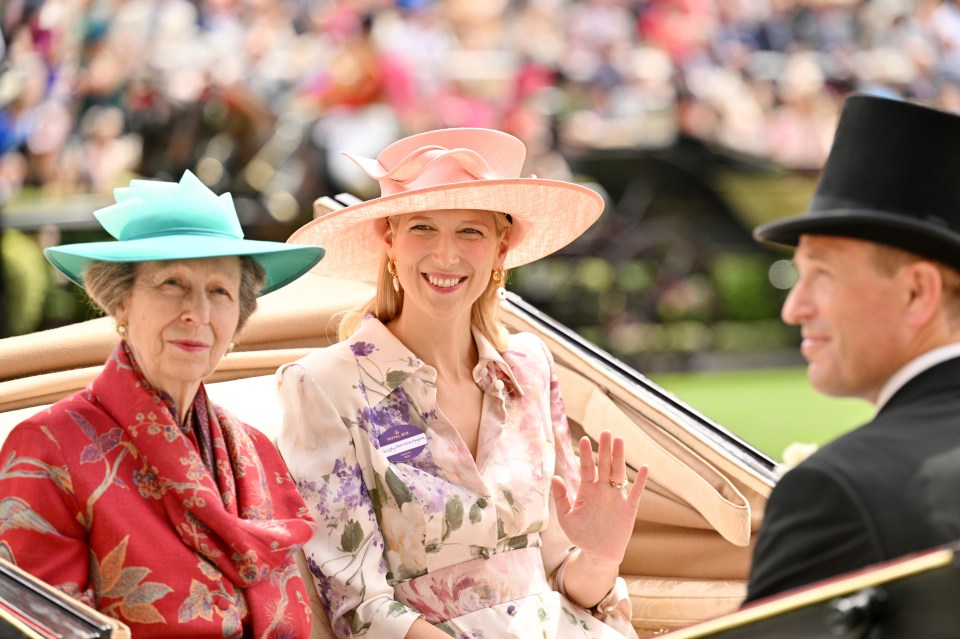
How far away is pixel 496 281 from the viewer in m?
3.13

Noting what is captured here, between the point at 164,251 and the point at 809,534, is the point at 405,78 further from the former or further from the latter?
the point at 809,534

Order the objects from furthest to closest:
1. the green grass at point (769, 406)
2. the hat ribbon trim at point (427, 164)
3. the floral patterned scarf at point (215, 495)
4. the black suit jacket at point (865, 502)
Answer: the green grass at point (769, 406)
the hat ribbon trim at point (427, 164)
the floral patterned scarf at point (215, 495)
the black suit jacket at point (865, 502)

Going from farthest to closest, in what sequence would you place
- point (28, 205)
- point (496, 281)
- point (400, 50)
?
point (400, 50) < point (28, 205) < point (496, 281)

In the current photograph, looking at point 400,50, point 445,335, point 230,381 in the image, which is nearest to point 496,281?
point 445,335

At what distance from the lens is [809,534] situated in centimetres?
180

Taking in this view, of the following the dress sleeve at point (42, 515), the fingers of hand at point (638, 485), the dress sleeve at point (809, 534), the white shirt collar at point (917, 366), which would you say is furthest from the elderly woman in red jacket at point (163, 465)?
the white shirt collar at point (917, 366)

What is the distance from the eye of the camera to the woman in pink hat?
277 centimetres

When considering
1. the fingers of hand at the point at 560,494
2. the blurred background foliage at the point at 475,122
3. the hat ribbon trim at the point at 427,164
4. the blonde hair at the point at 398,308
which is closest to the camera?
the fingers of hand at the point at 560,494

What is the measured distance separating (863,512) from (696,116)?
10.3 metres

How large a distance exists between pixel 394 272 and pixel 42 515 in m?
1.03

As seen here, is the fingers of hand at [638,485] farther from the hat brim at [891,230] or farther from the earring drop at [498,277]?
the hat brim at [891,230]

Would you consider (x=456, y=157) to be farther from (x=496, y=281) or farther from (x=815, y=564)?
(x=815, y=564)

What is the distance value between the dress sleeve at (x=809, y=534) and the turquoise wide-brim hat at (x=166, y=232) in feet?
3.56

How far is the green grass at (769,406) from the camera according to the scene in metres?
8.85
